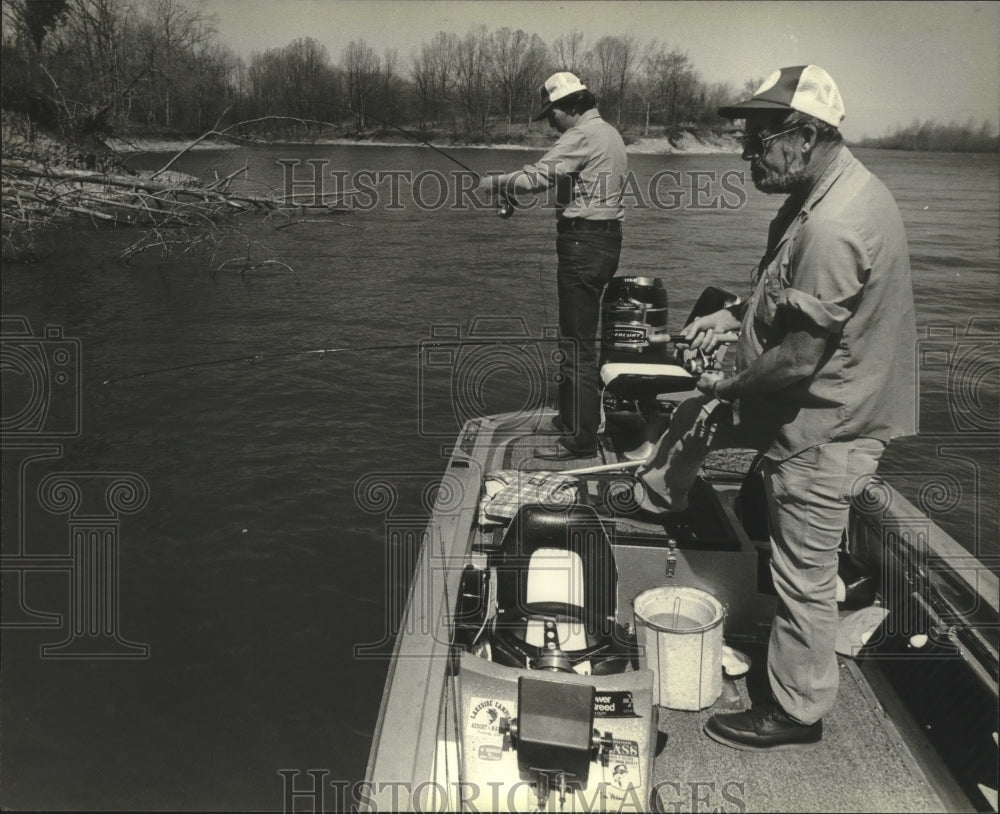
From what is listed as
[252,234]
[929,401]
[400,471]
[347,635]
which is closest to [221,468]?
[400,471]

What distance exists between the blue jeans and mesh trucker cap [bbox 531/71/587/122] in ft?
7.72

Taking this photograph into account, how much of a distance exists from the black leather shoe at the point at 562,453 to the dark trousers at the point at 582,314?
26 millimetres

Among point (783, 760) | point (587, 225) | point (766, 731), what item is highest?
point (587, 225)

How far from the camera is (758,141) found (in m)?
2.22

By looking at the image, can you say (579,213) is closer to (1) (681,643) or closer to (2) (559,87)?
(2) (559,87)

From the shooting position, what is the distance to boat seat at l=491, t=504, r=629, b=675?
2.52 metres

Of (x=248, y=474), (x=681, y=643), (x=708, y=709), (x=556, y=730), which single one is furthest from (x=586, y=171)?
(x=248, y=474)

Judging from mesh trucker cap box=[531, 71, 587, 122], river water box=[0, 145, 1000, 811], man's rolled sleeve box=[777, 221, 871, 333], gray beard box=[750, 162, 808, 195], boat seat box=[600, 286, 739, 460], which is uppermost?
mesh trucker cap box=[531, 71, 587, 122]

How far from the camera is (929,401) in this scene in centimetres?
907

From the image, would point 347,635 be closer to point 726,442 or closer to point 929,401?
point 726,442

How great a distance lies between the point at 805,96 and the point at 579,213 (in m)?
2.11

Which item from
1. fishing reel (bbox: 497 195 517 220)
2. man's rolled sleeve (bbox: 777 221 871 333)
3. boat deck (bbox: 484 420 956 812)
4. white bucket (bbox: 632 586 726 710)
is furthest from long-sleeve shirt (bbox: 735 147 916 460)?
fishing reel (bbox: 497 195 517 220)

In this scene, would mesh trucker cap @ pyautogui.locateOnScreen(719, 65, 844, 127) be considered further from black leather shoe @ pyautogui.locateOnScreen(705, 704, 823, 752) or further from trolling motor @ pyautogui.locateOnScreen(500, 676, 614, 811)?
black leather shoe @ pyautogui.locateOnScreen(705, 704, 823, 752)

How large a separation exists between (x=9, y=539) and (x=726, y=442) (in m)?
4.78
